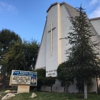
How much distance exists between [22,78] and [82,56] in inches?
337

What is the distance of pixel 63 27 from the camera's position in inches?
819

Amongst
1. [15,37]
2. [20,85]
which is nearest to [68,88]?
[20,85]

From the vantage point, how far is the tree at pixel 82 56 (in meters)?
11.2

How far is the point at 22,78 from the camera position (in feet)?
55.7

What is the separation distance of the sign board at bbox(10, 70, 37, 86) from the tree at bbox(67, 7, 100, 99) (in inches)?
285

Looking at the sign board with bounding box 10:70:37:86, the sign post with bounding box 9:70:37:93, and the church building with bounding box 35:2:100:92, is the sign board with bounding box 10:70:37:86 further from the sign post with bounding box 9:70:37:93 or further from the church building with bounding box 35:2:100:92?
the church building with bounding box 35:2:100:92

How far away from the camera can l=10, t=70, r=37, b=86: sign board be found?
16.5 metres

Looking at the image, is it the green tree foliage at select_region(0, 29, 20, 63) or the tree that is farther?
the green tree foliage at select_region(0, 29, 20, 63)

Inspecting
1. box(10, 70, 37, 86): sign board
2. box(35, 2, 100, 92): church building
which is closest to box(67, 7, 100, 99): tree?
box(35, 2, 100, 92): church building

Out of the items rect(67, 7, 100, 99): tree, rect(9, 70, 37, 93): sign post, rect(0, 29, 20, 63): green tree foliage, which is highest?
rect(0, 29, 20, 63): green tree foliage

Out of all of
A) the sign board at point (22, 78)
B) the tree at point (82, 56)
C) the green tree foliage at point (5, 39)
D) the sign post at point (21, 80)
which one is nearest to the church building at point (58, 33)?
the sign board at point (22, 78)

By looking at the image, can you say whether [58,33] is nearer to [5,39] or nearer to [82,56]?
[82,56]

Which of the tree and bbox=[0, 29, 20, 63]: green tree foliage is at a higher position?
bbox=[0, 29, 20, 63]: green tree foliage

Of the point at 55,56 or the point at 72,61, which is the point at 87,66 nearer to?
the point at 72,61
